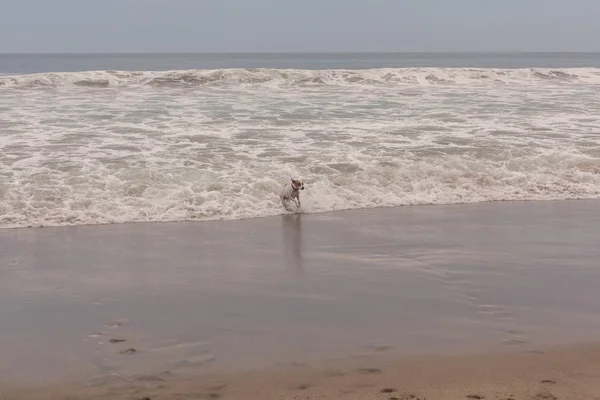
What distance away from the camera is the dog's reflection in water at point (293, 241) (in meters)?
6.75

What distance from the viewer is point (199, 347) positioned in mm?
4590

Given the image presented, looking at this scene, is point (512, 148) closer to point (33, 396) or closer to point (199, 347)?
point (199, 347)

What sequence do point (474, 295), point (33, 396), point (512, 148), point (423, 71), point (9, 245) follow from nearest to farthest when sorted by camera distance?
point (33, 396), point (474, 295), point (9, 245), point (512, 148), point (423, 71)

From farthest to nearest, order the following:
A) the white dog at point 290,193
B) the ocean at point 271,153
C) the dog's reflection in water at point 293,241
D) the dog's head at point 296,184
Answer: the ocean at point 271,153 → the white dog at point 290,193 → the dog's head at point 296,184 → the dog's reflection in water at point 293,241

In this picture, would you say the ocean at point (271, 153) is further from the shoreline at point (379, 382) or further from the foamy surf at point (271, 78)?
the shoreline at point (379, 382)

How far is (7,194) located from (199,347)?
6145 millimetres

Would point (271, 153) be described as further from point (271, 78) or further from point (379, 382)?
point (271, 78)

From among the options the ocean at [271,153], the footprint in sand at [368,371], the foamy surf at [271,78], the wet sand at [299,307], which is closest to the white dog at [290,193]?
the ocean at [271,153]

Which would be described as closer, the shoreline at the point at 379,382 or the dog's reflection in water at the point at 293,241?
the shoreline at the point at 379,382

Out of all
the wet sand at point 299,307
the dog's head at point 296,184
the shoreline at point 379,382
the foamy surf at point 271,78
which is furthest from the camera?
the foamy surf at point 271,78

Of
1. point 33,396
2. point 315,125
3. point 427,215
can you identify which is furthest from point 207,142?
point 33,396

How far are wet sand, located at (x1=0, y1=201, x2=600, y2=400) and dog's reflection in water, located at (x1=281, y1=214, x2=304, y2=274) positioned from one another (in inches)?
1.5

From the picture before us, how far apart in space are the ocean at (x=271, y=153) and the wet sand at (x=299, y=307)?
1170 mm

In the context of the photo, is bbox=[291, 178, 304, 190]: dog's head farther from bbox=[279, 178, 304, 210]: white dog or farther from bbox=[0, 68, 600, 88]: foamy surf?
bbox=[0, 68, 600, 88]: foamy surf
